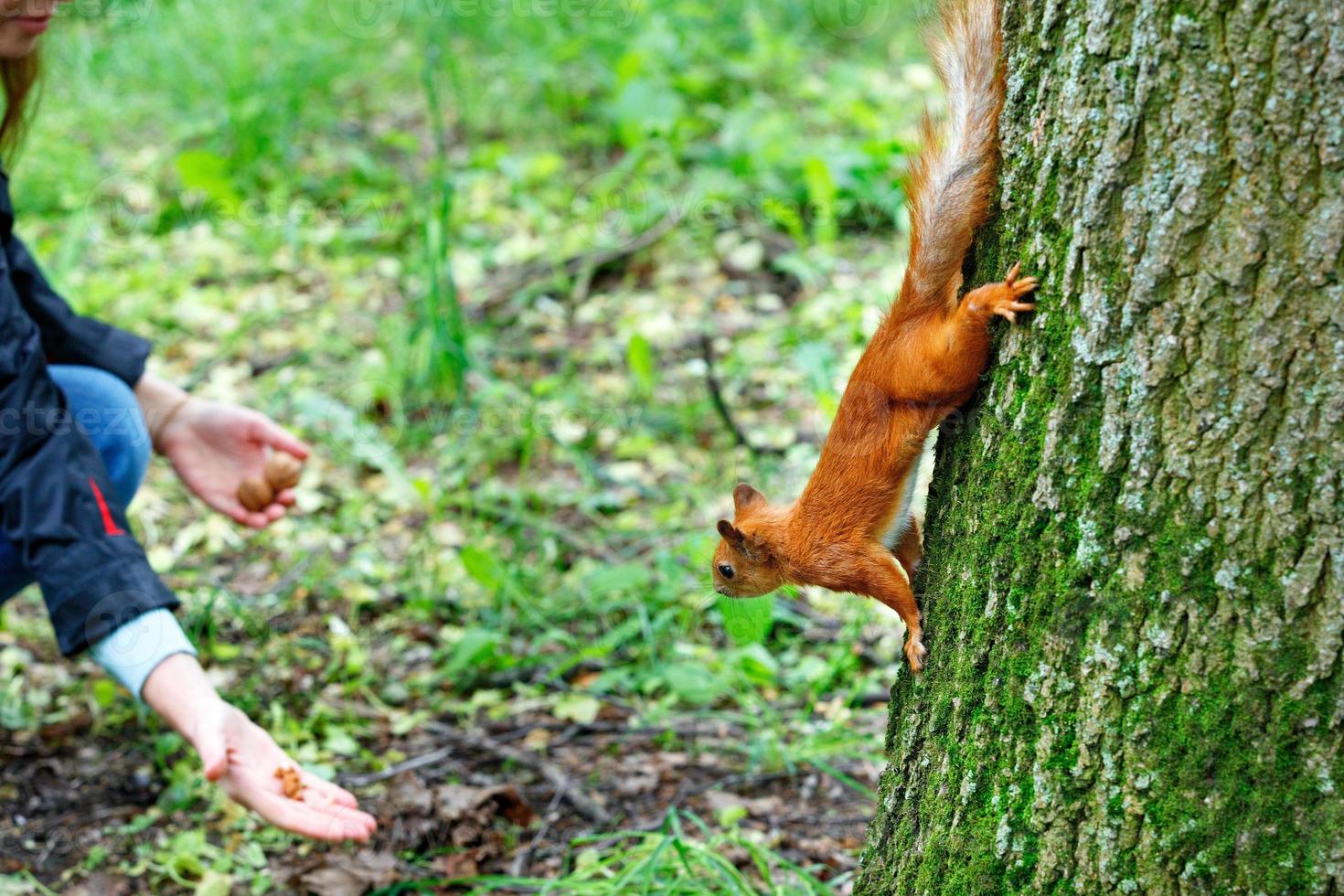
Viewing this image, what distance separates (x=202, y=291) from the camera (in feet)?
15.0

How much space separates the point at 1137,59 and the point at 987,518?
20.8 inches

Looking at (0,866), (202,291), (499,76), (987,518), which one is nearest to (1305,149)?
(987,518)

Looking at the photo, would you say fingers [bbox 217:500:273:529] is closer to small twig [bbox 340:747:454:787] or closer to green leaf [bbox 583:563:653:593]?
small twig [bbox 340:747:454:787]

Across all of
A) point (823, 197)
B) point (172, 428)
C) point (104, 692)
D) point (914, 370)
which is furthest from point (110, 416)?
point (823, 197)

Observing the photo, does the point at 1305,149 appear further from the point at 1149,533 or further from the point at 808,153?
the point at 808,153

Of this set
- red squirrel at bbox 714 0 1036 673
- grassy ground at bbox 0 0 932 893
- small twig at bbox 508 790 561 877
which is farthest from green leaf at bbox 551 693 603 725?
red squirrel at bbox 714 0 1036 673

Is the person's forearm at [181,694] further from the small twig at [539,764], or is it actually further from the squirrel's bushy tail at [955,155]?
the squirrel's bushy tail at [955,155]

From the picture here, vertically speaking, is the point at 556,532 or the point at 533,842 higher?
the point at 556,532

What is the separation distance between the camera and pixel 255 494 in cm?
264

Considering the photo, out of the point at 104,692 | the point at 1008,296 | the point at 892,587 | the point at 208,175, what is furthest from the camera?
the point at 208,175

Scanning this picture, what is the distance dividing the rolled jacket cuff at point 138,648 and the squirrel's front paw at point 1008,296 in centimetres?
141

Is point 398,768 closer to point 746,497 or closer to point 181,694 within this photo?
point 181,694

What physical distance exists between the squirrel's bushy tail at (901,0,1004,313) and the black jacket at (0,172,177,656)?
1.39 meters

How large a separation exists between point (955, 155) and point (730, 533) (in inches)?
30.6
